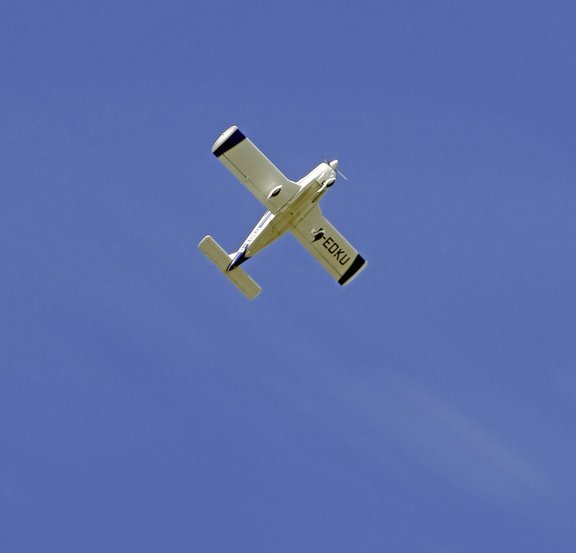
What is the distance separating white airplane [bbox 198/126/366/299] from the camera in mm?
53219

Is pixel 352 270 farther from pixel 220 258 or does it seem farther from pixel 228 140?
pixel 228 140

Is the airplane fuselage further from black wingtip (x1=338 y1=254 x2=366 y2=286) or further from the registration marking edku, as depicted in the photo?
black wingtip (x1=338 y1=254 x2=366 y2=286)

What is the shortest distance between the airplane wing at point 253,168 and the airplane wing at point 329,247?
257 cm

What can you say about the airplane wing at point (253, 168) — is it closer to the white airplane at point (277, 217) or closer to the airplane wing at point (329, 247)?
the white airplane at point (277, 217)

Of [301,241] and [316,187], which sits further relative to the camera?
[301,241]

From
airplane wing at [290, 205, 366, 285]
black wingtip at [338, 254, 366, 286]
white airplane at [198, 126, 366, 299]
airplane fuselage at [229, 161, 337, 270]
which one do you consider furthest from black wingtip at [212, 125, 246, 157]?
black wingtip at [338, 254, 366, 286]

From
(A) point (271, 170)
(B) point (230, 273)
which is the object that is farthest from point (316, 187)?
(B) point (230, 273)

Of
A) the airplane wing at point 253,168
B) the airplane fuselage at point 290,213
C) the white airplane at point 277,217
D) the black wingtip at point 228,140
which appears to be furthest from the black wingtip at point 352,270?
the black wingtip at point 228,140

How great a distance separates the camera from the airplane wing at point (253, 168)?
53219mm

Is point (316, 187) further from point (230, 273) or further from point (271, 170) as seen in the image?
point (230, 273)

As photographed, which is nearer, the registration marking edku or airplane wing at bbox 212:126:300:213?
airplane wing at bbox 212:126:300:213

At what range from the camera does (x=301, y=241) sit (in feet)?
185

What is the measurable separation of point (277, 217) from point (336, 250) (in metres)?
3.96

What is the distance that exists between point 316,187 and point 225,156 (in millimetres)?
3412
